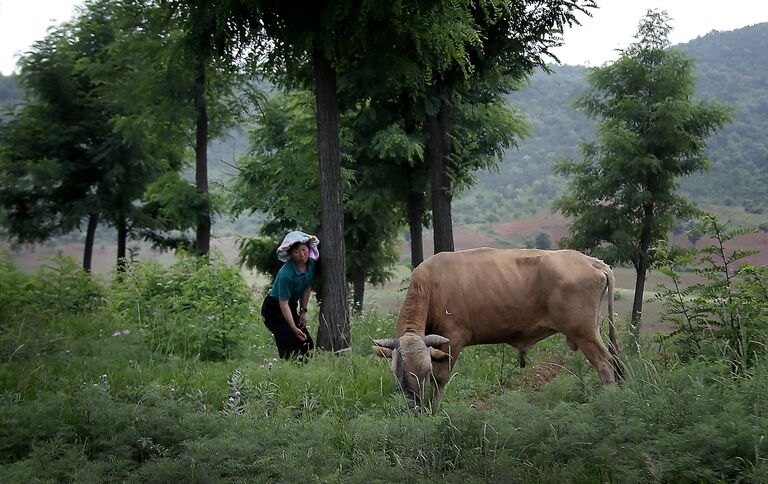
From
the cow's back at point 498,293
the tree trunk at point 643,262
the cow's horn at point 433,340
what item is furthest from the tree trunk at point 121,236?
the cow's horn at point 433,340

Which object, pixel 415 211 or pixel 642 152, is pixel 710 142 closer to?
pixel 642 152

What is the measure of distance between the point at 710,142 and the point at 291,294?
41.1 meters

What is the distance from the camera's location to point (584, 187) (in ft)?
67.5

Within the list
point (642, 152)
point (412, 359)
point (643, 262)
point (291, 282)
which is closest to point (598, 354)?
point (412, 359)

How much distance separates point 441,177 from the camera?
11883 millimetres

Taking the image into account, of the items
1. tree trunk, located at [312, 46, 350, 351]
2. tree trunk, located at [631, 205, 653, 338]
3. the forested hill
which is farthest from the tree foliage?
tree trunk, located at [312, 46, 350, 351]

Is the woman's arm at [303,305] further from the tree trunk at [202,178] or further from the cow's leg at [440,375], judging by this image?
the tree trunk at [202,178]

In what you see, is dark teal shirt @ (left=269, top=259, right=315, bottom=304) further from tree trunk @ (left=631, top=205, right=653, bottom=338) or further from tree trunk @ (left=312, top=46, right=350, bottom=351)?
tree trunk @ (left=631, top=205, right=653, bottom=338)

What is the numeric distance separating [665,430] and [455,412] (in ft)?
5.23

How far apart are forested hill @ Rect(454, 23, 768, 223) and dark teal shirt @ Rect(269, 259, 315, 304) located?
16015 millimetres

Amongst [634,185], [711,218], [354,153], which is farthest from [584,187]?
[711,218]

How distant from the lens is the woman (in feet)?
27.5

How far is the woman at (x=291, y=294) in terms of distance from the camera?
27.5 feet

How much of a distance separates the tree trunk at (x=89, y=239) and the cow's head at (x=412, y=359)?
58.7 ft
